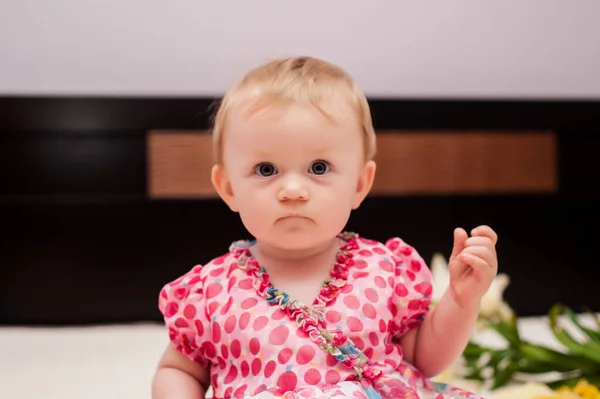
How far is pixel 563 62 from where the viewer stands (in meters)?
2.37

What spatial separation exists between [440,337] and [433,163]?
144 centimetres

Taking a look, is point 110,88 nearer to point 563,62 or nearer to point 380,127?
point 380,127

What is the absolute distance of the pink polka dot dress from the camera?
0.67m

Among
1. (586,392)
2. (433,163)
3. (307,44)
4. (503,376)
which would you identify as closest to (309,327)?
(586,392)

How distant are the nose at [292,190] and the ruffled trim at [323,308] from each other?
10 centimetres

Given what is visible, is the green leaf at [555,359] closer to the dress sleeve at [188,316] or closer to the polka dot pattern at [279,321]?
the polka dot pattern at [279,321]

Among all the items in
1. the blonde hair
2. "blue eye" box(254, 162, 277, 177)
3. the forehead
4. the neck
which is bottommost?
the neck

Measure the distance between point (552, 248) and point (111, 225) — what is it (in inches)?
52.9

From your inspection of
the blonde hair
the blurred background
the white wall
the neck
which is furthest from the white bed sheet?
the white wall

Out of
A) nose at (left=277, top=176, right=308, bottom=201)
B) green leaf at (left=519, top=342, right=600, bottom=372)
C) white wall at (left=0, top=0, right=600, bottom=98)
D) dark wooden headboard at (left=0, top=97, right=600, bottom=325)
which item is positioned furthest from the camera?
white wall at (left=0, top=0, right=600, bottom=98)

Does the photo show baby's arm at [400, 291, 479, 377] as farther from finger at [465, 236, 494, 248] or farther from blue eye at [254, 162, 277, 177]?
blue eye at [254, 162, 277, 177]

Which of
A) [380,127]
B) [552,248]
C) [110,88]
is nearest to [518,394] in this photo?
[380,127]

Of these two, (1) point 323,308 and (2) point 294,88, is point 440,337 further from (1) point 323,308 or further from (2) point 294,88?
(2) point 294,88

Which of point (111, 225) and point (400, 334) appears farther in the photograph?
point (111, 225)
